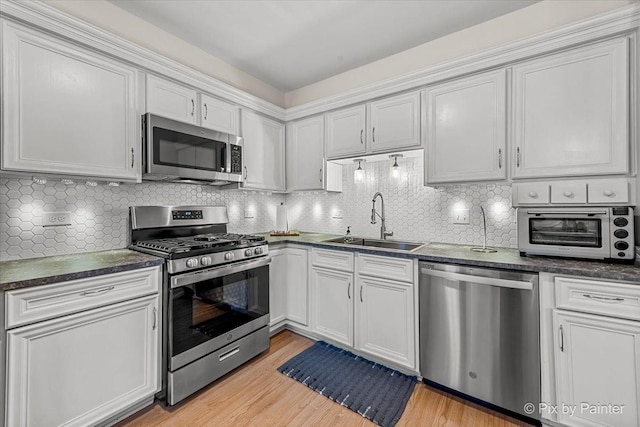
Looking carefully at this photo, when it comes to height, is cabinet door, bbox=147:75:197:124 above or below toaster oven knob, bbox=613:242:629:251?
above

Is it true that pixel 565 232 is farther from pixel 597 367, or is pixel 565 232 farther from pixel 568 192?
pixel 597 367

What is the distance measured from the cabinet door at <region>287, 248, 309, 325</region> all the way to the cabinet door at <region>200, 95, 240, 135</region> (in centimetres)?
138

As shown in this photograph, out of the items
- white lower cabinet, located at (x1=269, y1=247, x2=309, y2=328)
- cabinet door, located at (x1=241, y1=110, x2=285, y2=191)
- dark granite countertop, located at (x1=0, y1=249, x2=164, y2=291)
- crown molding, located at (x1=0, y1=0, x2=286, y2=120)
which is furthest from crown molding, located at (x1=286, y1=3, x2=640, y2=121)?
dark granite countertop, located at (x1=0, y1=249, x2=164, y2=291)

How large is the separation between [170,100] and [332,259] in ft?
6.32

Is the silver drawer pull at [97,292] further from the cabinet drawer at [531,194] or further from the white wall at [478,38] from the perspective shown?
the white wall at [478,38]

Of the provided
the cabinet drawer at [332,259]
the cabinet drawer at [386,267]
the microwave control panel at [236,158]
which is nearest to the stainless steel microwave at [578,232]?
the cabinet drawer at [386,267]

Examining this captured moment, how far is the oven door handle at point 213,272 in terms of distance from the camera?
1.89m

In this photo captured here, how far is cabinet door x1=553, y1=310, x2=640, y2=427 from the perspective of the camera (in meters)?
1.42

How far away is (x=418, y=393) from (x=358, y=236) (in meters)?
1.56

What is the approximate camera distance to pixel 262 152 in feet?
10.3

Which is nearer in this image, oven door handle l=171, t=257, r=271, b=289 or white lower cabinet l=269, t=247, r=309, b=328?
oven door handle l=171, t=257, r=271, b=289

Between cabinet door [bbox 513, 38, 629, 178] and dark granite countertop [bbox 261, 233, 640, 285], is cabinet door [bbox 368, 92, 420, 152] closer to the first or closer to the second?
cabinet door [bbox 513, 38, 629, 178]

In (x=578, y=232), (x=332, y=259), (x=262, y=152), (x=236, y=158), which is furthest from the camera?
(x=262, y=152)

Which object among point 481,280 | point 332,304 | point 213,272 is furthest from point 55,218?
point 481,280
